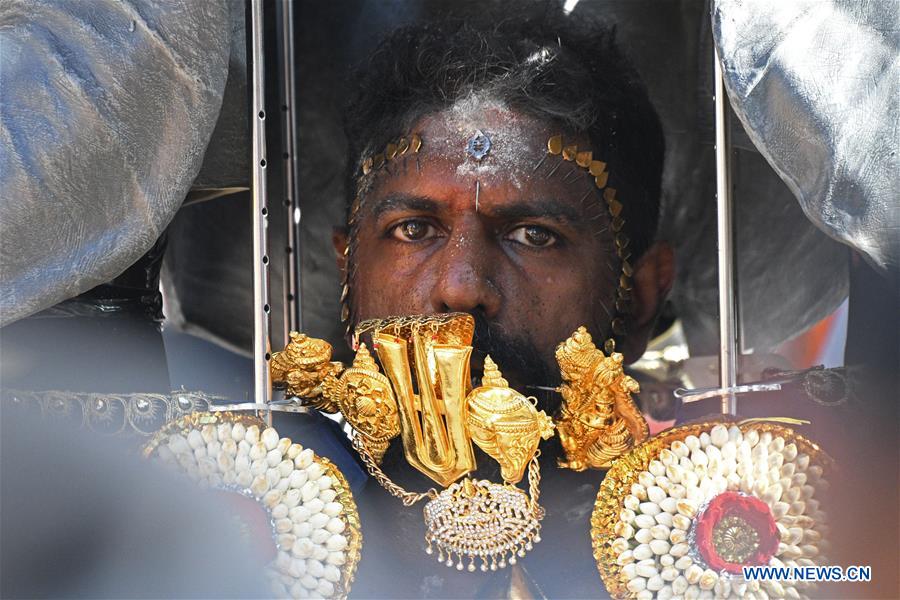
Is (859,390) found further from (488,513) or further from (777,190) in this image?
(777,190)

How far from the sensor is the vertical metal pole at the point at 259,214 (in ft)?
5.72

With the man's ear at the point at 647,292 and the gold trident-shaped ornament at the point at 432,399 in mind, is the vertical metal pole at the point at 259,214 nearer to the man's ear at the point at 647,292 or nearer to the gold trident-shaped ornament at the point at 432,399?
the gold trident-shaped ornament at the point at 432,399

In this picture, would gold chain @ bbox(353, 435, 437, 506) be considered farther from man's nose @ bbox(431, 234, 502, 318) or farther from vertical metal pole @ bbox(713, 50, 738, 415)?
vertical metal pole @ bbox(713, 50, 738, 415)

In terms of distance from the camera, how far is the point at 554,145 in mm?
1883

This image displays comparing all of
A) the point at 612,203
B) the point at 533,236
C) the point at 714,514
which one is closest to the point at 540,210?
the point at 533,236

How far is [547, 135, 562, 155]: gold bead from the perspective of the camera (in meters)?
1.88

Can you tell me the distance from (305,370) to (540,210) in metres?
0.43

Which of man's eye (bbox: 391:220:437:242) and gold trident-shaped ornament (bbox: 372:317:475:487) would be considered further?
man's eye (bbox: 391:220:437:242)

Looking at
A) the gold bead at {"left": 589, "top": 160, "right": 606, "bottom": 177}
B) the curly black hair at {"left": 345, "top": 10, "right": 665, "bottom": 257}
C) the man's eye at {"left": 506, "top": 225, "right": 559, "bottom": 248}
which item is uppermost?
the curly black hair at {"left": 345, "top": 10, "right": 665, "bottom": 257}

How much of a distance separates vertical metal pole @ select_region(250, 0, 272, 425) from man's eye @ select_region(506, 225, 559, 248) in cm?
38

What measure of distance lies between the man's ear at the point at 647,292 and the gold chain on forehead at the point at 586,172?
0.26 ft

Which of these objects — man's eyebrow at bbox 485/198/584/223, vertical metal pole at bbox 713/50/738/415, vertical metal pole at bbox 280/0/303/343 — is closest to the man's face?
man's eyebrow at bbox 485/198/584/223

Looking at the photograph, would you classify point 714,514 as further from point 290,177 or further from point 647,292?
point 290,177

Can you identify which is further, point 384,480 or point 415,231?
point 415,231
